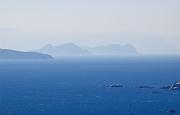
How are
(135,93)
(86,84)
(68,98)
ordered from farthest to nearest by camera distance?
(86,84), (135,93), (68,98)

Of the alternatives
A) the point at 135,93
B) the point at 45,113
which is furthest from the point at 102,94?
the point at 45,113

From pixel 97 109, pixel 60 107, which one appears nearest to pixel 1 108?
pixel 60 107

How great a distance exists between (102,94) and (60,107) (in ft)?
83.4

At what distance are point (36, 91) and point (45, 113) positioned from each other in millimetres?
41195

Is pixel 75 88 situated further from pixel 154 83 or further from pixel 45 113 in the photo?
pixel 45 113

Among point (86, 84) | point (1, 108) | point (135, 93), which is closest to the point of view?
point (1, 108)

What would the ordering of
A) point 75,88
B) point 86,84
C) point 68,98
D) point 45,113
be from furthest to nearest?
point 86,84 < point 75,88 < point 68,98 < point 45,113

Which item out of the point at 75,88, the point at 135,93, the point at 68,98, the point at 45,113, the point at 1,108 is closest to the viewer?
the point at 45,113

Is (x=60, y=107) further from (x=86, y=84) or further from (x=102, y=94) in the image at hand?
(x=86, y=84)

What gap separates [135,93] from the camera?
132500mm

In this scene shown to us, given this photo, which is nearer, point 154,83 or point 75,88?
point 75,88

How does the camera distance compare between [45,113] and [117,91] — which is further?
[117,91]

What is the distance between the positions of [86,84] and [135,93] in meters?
31.1

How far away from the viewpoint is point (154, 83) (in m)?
162
